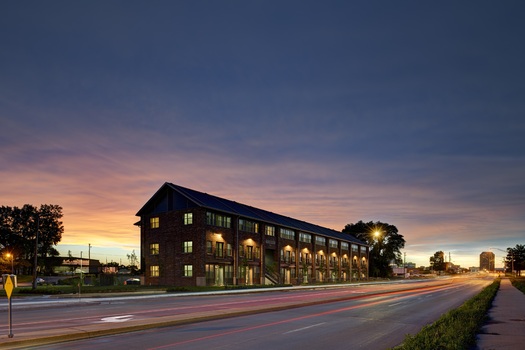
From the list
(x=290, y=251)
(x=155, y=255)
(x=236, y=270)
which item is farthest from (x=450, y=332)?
(x=290, y=251)

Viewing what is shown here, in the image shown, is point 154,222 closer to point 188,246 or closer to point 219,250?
point 188,246

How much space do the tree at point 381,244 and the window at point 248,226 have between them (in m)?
55.5

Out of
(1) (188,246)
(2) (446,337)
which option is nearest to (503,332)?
(2) (446,337)

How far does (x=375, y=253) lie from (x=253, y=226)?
68777 millimetres

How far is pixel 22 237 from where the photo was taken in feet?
348

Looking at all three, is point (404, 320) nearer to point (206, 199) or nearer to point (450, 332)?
point (450, 332)

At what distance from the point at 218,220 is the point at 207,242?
A: 3.84 meters

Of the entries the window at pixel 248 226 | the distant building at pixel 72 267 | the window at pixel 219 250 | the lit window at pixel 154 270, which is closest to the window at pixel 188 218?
the window at pixel 219 250

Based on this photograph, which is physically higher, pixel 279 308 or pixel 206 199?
pixel 206 199

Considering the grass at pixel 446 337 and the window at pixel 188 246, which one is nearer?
the grass at pixel 446 337

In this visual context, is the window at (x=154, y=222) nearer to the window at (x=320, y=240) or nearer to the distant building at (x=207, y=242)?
the distant building at (x=207, y=242)

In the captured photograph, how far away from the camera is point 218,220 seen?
2304 inches

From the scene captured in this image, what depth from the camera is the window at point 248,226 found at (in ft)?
205

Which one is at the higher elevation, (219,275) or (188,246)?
(188,246)
